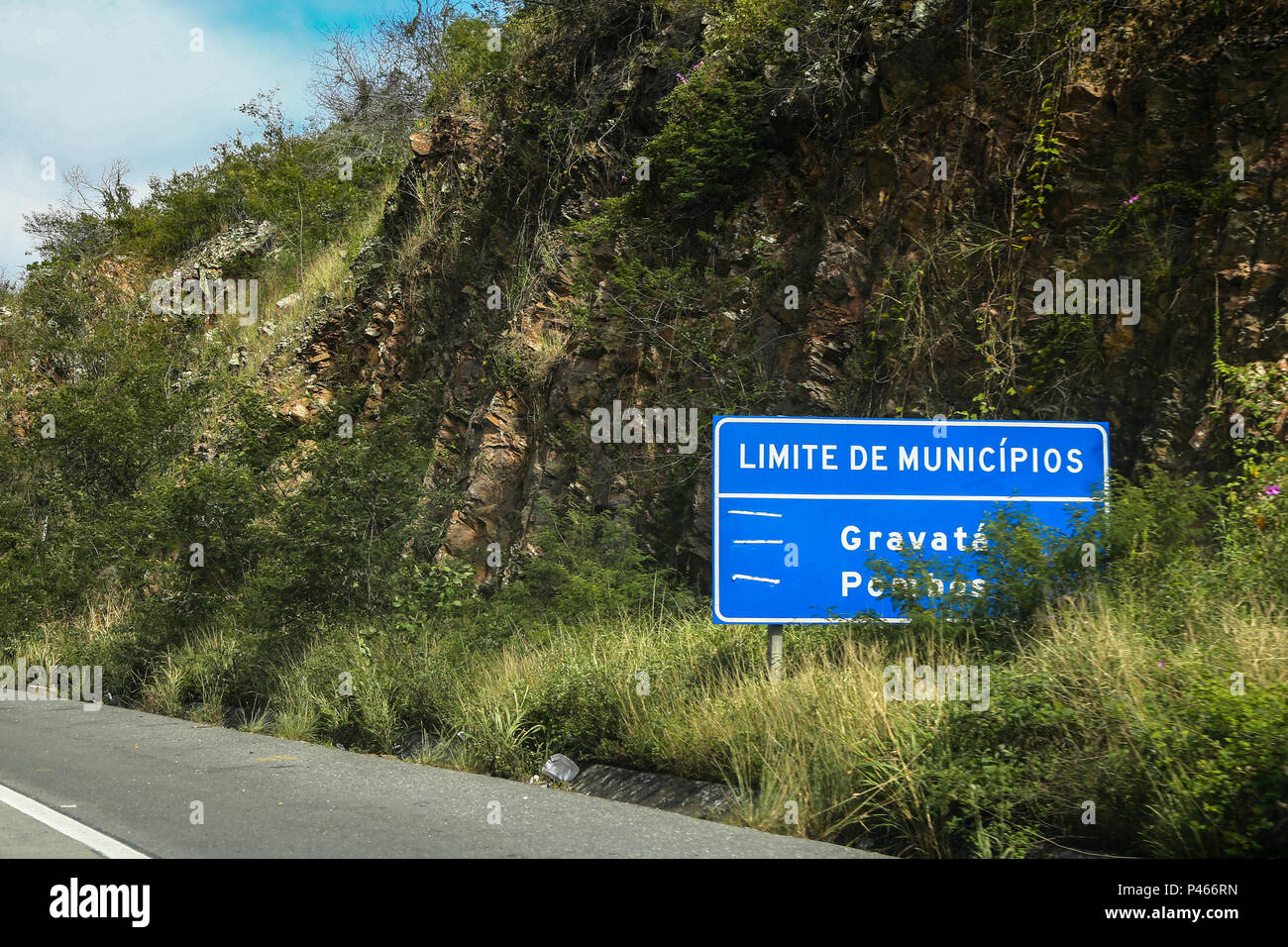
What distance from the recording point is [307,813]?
695 centimetres

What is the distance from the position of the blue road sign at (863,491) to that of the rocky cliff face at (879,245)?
148cm

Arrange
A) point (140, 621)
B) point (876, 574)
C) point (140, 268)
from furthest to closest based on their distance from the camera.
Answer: point (140, 268)
point (140, 621)
point (876, 574)

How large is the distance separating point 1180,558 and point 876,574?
2070mm

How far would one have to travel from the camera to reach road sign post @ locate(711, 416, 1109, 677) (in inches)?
344

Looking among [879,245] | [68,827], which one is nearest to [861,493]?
[879,245]

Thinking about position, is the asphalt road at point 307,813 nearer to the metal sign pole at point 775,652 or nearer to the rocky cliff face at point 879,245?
the metal sign pole at point 775,652

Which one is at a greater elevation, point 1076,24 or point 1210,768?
point 1076,24

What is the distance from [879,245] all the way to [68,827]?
9851mm

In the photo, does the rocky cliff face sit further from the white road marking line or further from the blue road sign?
the white road marking line

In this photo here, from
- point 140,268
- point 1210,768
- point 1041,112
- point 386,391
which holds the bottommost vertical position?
point 1210,768

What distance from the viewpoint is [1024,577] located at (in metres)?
7.98

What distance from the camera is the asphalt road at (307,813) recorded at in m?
5.95
